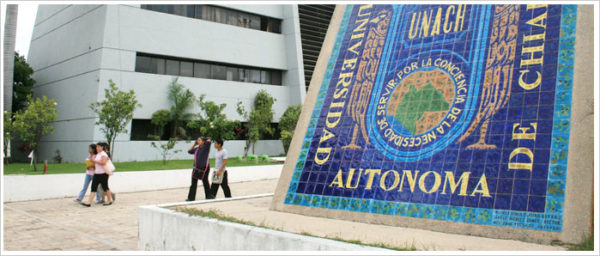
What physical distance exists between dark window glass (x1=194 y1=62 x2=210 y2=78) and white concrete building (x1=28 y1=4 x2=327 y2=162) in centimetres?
5

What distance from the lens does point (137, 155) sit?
2106cm

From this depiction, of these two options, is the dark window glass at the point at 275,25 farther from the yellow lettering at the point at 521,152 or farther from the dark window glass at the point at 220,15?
the yellow lettering at the point at 521,152

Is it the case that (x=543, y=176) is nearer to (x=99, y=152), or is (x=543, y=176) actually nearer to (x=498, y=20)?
(x=498, y=20)

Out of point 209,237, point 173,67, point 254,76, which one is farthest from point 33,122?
point 209,237

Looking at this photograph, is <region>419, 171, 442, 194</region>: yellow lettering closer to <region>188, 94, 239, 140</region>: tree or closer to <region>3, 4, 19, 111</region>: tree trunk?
<region>188, 94, 239, 140</region>: tree

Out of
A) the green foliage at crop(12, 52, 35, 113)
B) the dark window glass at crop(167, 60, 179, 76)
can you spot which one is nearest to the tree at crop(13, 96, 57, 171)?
the dark window glass at crop(167, 60, 179, 76)

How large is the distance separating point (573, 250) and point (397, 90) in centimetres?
306

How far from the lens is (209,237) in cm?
495

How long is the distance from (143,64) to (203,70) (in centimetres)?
306

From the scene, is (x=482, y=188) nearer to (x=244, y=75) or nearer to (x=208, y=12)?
(x=244, y=75)

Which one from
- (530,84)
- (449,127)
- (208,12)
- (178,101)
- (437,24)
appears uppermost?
(208,12)

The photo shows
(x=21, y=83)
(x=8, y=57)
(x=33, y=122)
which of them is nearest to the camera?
(x=33, y=122)

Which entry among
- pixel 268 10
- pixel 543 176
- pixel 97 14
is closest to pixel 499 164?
pixel 543 176

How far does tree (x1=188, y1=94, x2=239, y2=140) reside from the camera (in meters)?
21.4
